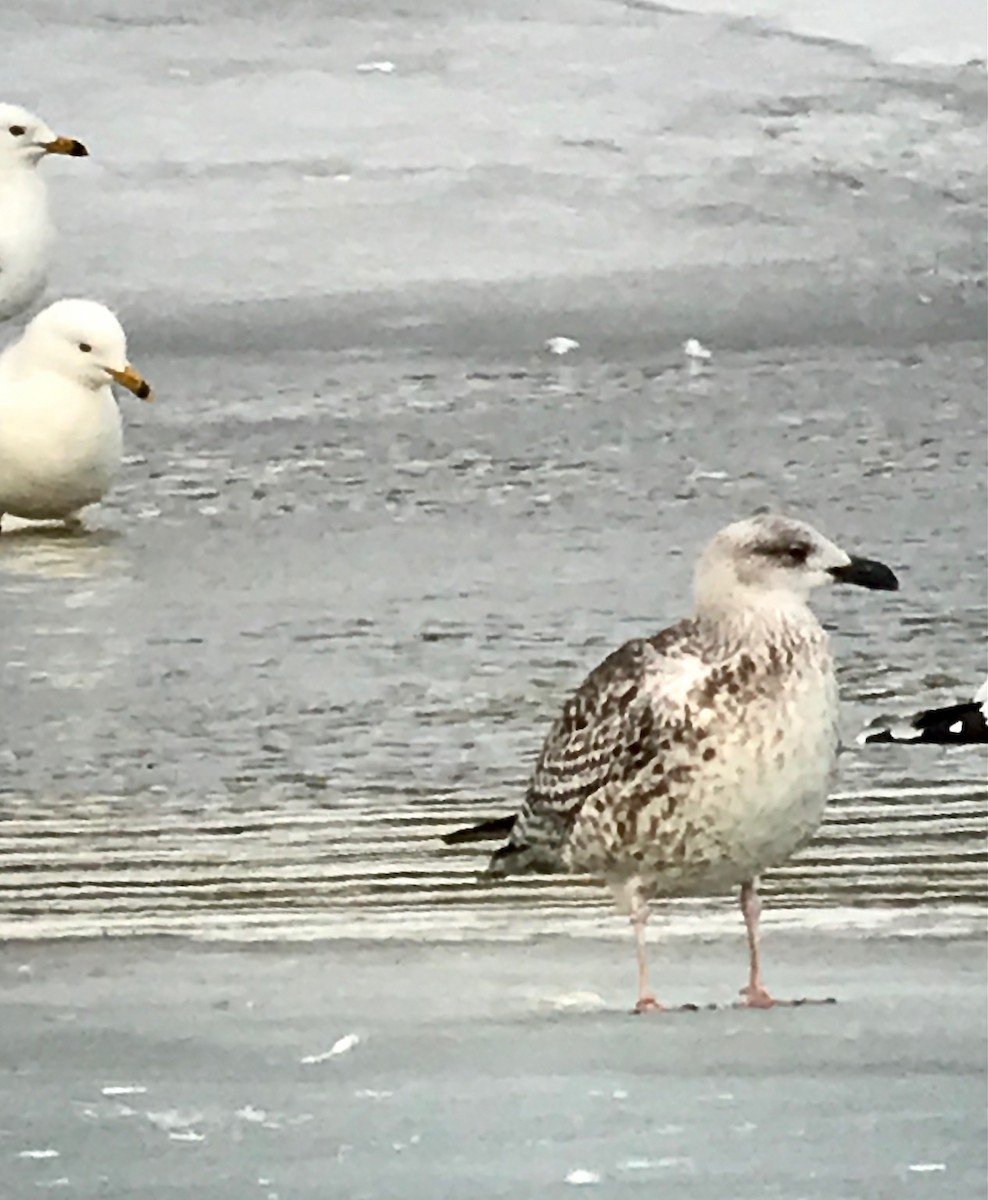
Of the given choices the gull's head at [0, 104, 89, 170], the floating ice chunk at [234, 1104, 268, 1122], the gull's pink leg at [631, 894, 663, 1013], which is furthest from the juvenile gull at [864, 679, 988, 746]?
the gull's head at [0, 104, 89, 170]

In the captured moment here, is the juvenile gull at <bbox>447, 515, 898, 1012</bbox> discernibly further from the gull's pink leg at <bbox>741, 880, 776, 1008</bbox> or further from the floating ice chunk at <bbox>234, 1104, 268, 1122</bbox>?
the floating ice chunk at <bbox>234, 1104, 268, 1122</bbox>

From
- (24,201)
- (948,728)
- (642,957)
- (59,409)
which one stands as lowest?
(642,957)

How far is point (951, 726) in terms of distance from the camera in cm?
177

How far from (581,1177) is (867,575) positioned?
1.69 feet

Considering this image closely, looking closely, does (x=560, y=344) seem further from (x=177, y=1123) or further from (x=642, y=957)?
(x=177, y=1123)

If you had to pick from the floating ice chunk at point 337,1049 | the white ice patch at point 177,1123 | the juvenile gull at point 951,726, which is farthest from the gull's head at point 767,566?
the white ice patch at point 177,1123

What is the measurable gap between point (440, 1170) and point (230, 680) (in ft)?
1.33

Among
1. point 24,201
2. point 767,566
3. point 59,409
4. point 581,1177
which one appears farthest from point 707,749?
point 24,201

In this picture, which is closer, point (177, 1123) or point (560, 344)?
point (177, 1123)

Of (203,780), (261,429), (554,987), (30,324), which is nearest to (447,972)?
(554,987)

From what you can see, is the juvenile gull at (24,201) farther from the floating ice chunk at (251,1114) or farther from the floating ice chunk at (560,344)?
the floating ice chunk at (251,1114)

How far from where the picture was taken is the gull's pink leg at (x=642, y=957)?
1705 mm

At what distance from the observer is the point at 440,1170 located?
167cm

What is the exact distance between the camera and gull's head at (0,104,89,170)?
67.5 inches
